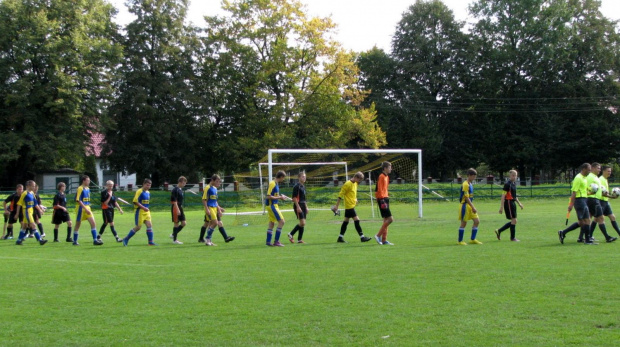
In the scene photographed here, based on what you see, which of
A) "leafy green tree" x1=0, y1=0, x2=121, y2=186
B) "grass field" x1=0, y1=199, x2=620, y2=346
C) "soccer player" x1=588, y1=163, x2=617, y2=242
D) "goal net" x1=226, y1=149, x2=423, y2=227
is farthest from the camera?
"leafy green tree" x1=0, y1=0, x2=121, y2=186

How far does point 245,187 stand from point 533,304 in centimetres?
3255

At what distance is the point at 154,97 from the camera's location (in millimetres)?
48469

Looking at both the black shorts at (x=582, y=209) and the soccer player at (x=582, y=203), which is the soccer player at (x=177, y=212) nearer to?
the soccer player at (x=582, y=203)

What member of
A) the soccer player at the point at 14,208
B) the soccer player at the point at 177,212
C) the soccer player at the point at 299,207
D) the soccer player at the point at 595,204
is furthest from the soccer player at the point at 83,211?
the soccer player at the point at 595,204

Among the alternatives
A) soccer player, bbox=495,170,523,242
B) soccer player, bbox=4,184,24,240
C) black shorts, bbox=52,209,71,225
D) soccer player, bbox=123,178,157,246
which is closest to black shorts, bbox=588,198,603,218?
soccer player, bbox=495,170,523,242

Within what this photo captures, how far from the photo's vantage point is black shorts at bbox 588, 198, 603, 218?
14.9m

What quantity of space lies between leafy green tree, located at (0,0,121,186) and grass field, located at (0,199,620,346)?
3200 centimetres

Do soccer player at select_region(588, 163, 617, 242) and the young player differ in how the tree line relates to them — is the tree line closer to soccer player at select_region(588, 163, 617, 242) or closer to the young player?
the young player

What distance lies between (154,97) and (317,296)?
138ft

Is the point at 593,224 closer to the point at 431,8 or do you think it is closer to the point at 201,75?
the point at 201,75

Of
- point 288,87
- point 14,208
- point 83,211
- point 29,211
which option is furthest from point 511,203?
point 288,87

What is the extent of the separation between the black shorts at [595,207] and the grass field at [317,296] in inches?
31.0

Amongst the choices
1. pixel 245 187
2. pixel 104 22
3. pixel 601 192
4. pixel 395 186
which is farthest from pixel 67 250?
pixel 104 22

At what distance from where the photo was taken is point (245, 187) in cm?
3956
